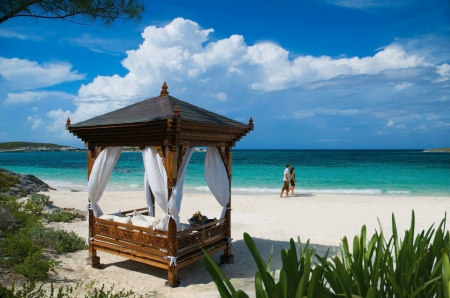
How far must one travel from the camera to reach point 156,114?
615cm

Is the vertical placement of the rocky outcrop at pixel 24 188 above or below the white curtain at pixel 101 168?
below

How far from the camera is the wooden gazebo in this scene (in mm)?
5941

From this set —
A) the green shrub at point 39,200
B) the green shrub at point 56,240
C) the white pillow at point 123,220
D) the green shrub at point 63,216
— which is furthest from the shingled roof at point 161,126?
the green shrub at point 39,200

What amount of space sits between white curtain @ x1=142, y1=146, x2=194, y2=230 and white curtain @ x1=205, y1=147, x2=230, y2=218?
851 millimetres

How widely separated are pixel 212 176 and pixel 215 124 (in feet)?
3.69

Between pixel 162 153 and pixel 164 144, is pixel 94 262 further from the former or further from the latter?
pixel 164 144

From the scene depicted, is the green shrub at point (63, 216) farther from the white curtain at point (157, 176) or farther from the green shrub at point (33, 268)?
the white curtain at point (157, 176)

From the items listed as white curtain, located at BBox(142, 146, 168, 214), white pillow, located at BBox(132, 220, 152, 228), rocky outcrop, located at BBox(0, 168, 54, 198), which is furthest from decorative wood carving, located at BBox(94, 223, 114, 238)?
rocky outcrop, located at BBox(0, 168, 54, 198)

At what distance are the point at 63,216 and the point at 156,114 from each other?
663cm

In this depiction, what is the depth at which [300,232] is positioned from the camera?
9.79 m

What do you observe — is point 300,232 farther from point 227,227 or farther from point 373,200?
point 373,200

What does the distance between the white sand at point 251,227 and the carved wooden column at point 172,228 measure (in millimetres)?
179

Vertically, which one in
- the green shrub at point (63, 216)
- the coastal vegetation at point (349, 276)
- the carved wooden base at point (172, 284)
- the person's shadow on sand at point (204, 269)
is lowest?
the person's shadow on sand at point (204, 269)

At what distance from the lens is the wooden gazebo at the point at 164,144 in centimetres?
594
